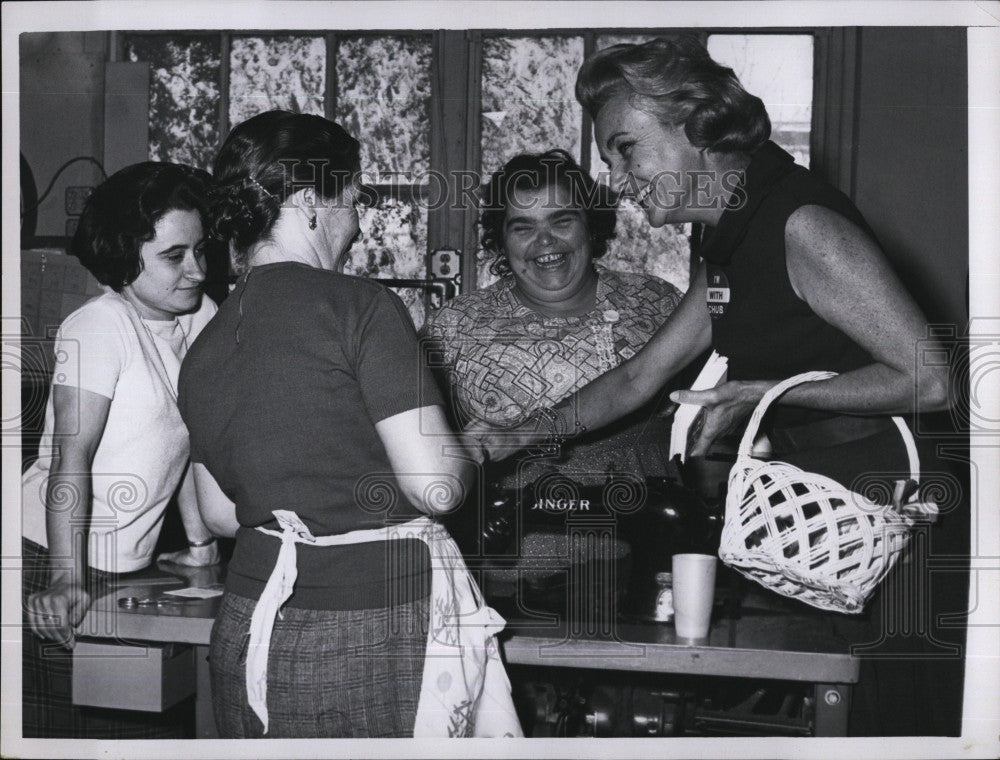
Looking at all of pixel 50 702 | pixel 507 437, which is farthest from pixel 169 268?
pixel 50 702

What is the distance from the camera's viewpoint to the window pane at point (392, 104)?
2385mm

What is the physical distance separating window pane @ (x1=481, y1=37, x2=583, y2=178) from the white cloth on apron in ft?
4.57

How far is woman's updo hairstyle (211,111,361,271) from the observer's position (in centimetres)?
125

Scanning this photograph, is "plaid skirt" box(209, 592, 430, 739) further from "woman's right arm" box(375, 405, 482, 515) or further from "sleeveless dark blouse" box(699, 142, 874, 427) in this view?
"sleeveless dark blouse" box(699, 142, 874, 427)

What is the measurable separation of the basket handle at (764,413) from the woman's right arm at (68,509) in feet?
3.52

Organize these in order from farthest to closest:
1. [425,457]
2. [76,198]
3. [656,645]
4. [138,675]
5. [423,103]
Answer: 1. [423,103]
2. [76,198]
3. [138,675]
4. [656,645]
5. [425,457]

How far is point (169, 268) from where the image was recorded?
173 centimetres

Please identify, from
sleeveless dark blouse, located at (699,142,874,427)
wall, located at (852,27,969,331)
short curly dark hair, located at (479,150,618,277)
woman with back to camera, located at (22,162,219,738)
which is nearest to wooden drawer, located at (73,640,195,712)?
woman with back to camera, located at (22,162,219,738)

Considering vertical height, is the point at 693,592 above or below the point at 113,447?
below

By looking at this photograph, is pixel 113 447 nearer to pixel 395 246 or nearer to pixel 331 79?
pixel 395 246

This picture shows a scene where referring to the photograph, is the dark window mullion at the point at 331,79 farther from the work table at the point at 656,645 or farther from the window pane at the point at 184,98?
the work table at the point at 656,645

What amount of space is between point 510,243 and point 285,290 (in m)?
1.19

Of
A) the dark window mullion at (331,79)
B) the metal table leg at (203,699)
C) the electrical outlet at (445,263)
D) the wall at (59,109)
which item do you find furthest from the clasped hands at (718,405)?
the dark window mullion at (331,79)

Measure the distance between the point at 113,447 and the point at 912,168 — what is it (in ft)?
6.02
